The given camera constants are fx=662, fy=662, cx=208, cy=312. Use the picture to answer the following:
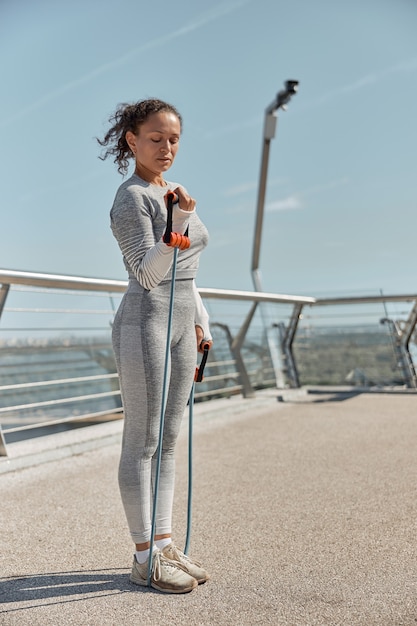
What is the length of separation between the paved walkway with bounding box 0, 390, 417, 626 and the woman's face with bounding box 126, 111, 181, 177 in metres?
1.42

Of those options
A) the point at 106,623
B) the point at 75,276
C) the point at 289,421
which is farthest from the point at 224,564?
the point at 289,421

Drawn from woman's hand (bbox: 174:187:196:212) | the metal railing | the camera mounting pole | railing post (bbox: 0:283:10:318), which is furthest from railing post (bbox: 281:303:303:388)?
woman's hand (bbox: 174:187:196:212)

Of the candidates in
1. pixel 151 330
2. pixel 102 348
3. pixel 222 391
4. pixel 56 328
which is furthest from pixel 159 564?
pixel 222 391

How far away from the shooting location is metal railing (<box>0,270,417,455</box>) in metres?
4.65

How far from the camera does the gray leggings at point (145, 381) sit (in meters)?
2.16

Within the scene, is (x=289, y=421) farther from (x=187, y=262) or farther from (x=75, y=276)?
(x=187, y=262)

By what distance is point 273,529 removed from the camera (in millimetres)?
2781

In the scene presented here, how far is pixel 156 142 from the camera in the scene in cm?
228

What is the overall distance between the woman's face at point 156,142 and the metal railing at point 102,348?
2.10m

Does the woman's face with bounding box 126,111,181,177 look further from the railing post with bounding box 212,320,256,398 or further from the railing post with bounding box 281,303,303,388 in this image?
the railing post with bounding box 281,303,303,388

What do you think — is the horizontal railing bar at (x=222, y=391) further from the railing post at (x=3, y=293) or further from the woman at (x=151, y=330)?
the woman at (x=151, y=330)

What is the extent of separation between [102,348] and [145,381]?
3.88 m

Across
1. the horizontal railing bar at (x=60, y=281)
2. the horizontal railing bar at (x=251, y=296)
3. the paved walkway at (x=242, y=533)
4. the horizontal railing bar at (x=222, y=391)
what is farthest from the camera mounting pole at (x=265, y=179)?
the horizontal railing bar at (x=60, y=281)

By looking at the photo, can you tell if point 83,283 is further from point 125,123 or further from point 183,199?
point 183,199
